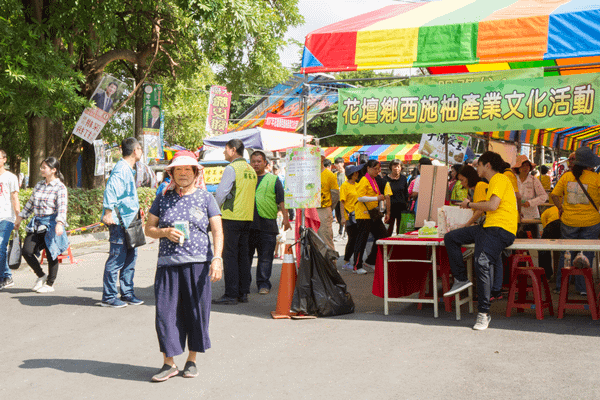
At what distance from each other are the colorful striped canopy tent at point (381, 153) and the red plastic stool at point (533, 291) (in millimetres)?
23573

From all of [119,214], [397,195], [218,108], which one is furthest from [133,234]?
[218,108]

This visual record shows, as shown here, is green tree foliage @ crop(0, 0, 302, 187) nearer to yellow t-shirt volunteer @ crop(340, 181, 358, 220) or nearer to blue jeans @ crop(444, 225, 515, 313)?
yellow t-shirt volunteer @ crop(340, 181, 358, 220)

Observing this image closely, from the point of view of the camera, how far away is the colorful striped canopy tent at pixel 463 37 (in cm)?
668

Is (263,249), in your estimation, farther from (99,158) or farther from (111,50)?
(99,158)

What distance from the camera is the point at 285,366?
5051 millimetres

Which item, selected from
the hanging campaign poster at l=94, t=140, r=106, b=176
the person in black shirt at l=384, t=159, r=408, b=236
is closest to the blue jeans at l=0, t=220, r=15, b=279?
the person in black shirt at l=384, t=159, r=408, b=236

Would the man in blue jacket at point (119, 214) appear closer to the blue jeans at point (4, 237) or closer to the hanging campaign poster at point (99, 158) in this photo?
the blue jeans at point (4, 237)

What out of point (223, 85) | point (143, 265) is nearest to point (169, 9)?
point (223, 85)

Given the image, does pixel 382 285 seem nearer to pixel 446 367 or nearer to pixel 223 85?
pixel 446 367

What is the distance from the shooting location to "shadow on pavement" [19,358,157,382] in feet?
15.9

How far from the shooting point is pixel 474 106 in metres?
7.29

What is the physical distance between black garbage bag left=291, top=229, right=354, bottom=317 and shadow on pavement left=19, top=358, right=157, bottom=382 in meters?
2.30

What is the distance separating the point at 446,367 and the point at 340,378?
0.94m

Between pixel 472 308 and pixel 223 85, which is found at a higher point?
pixel 223 85
